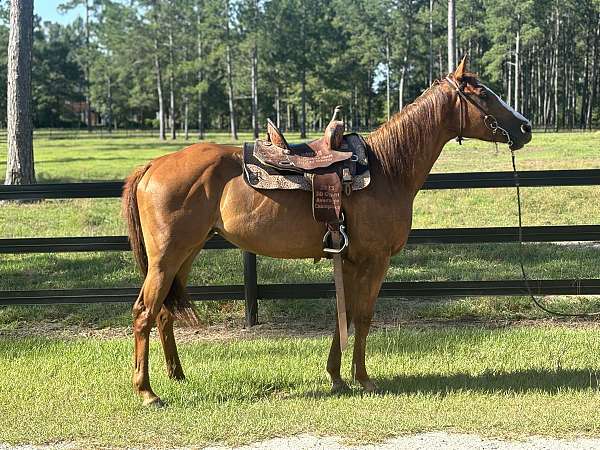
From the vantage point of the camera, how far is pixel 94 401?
15.1ft

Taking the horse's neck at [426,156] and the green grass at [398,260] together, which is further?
the green grass at [398,260]

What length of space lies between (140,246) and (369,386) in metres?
2.00

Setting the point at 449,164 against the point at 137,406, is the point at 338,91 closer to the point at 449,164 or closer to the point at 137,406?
the point at 449,164

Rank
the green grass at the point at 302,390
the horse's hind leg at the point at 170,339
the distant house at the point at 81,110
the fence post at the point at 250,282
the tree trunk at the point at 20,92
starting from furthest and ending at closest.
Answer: the distant house at the point at 81,110, the tree trunk at the point at 20,92, the fence post at the point at 250,282, the horse's hind leg at the point at 170,339, the green grass at the point at 302,390

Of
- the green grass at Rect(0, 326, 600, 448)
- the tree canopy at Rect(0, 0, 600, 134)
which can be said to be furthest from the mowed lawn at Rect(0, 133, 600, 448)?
the tree canopy at Rect(0, 0, 600, 134)

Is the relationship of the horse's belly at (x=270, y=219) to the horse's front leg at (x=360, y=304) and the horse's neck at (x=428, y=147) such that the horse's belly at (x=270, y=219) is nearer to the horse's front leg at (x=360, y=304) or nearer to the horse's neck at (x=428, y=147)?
the horse's front leg at (x=360, y=304)

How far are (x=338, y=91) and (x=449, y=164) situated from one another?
4070 cm

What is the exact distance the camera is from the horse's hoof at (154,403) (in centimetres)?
450

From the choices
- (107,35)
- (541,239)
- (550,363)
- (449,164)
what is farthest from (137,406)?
(107,35)

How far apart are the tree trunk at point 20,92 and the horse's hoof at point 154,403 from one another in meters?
11.4

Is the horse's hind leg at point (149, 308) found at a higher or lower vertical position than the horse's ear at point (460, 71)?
lower

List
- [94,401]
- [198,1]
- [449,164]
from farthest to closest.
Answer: [198,1] → [449,164] → [94,401]

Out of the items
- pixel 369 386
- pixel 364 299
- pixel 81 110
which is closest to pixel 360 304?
pixel 364 299

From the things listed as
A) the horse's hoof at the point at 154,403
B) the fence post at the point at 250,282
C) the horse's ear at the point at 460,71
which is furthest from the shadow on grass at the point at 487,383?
the horse's ear at the point at 460,71
